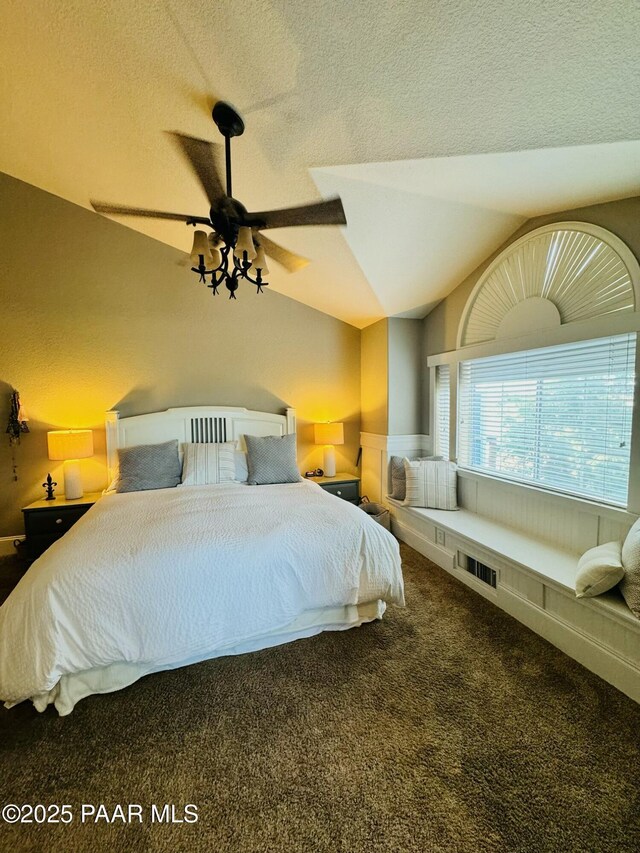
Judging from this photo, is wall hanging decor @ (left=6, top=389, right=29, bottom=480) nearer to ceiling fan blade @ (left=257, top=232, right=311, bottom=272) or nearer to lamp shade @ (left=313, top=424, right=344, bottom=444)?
ceiling fan blade @ (left=257, top=232, right=311, bottom=272)

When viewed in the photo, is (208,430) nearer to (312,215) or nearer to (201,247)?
(201,247)

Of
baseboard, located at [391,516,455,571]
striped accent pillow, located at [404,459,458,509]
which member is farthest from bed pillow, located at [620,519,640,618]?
striped accent pillow, located at [404,459,458,509]

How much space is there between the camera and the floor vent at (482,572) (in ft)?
8.00

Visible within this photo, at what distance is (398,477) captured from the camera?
3.56m

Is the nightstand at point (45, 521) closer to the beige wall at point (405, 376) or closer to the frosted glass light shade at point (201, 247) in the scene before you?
the frosted glass light shade at point (201, 247)

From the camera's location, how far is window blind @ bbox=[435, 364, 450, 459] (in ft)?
11.8

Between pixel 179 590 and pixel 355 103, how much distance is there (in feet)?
8.30

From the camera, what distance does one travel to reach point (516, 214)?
247cm

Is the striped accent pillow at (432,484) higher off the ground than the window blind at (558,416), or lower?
lower

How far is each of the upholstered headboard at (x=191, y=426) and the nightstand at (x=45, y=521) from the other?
0.47m

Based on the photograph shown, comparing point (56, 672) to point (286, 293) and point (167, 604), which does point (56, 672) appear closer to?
point (167, 604)

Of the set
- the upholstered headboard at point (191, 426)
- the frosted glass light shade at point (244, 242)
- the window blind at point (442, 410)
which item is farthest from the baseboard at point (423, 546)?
the frosted glass light shade at point (244, 242)

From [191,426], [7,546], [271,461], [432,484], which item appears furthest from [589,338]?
[7,546]

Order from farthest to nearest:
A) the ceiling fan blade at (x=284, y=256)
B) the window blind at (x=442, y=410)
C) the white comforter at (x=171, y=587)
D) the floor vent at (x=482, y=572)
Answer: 1. the window blind at (x=442, y=410)
2. the ceiling fan blade at (x=284, y=256)
3. the floor vent at (x=482, y=572)
4. the white comforter at (x=171, y=587)
